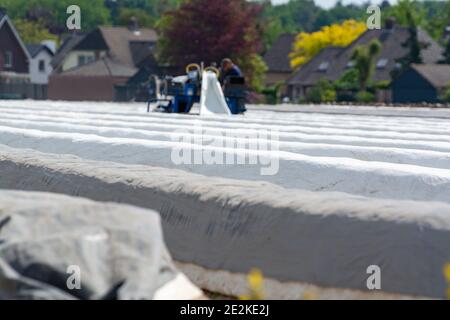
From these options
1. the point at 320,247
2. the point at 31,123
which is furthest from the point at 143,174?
the point at 31,123

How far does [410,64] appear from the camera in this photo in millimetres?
74938

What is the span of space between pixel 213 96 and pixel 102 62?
6343 cm

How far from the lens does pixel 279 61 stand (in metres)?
113

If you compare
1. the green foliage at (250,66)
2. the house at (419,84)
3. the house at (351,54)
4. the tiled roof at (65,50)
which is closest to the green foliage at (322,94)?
the house at (419,84)

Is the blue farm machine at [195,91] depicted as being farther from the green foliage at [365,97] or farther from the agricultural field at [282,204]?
the green foliage at [365,97]

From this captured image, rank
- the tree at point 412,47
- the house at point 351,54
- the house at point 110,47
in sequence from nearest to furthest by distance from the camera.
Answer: the tree at point 412,47 → the house at point 351,54 → the house at point 110,47

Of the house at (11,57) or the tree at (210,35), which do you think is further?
the house at (11,57)

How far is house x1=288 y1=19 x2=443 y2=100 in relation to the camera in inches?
3334

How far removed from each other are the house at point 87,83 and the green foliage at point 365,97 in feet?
67.5

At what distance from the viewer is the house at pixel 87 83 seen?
83.1 metres

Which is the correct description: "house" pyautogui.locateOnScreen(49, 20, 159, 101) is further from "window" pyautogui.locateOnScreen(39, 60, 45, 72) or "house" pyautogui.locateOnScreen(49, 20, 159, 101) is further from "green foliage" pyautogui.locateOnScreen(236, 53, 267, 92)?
"green foliage" pyautogui.locateOnScreen(236, 53, 267, 92)

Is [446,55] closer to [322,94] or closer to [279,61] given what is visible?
[322,94]

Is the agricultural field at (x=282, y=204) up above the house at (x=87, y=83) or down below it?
above
